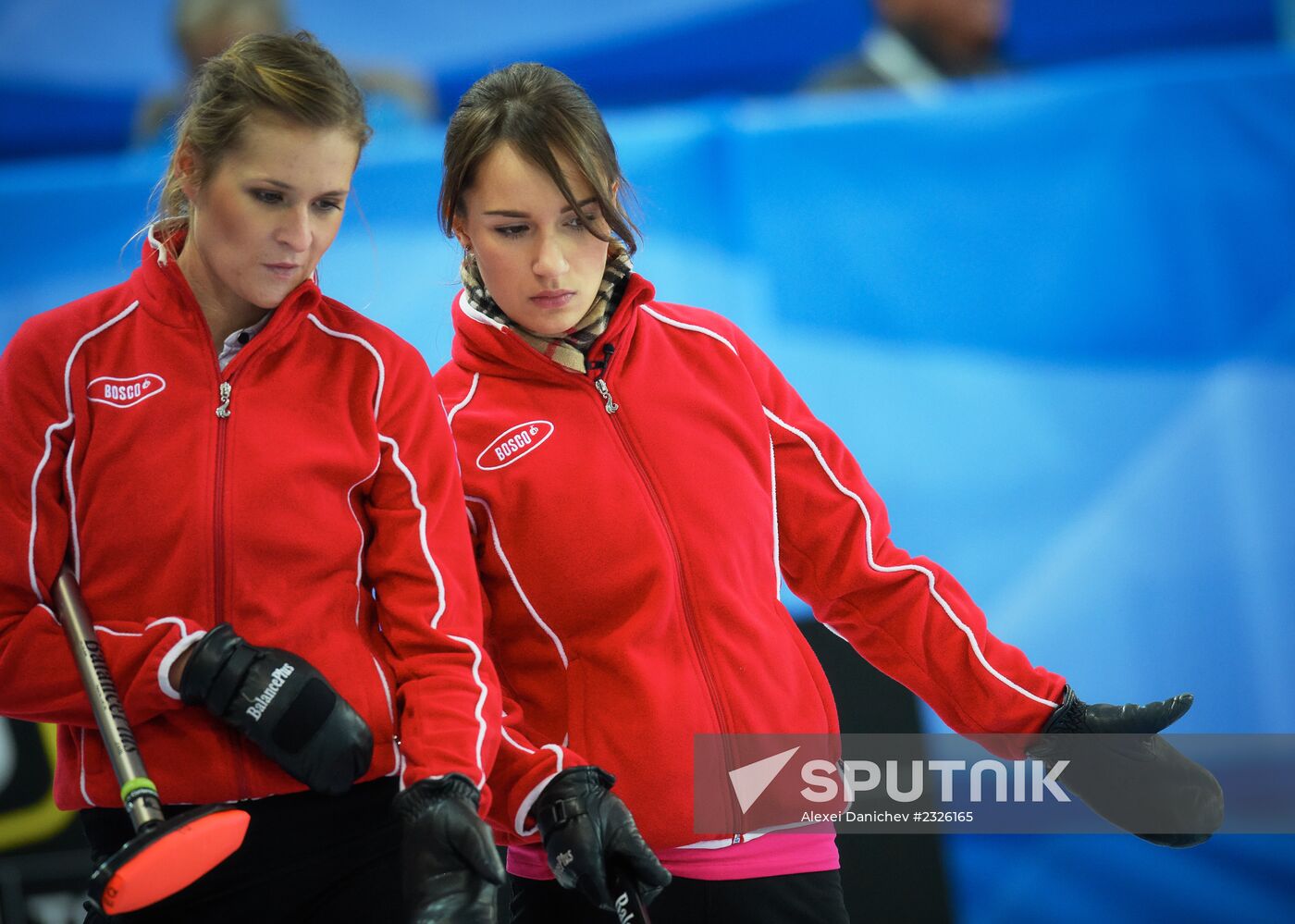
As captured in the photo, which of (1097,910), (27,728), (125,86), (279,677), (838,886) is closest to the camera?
(279,677)

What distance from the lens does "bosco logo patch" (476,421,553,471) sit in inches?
68.4

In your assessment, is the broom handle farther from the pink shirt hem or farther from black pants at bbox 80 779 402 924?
the pink shirt hem

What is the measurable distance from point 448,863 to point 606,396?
0.63 m

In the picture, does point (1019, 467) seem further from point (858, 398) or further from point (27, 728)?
point (27, 728)

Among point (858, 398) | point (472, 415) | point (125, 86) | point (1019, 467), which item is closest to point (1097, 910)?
point (1019, 467)

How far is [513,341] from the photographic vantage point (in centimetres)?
177

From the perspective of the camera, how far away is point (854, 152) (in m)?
3.21

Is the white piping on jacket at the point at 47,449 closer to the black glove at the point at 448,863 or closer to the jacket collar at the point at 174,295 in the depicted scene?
the jacket collar at the point at 174,295

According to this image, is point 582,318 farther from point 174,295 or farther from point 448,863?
point 448,863

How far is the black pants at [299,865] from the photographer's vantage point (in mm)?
1489

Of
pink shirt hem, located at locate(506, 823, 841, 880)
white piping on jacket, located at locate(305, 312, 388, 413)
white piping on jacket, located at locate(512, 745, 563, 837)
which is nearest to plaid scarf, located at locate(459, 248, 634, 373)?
white piping on jacket, located at locate(305, 312, 388, 413)

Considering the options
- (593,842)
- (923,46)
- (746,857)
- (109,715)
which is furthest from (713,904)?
(923,46)

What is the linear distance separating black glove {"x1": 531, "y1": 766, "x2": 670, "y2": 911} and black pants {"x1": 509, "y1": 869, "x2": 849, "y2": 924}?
114mm

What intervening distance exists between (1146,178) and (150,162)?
2234mm
